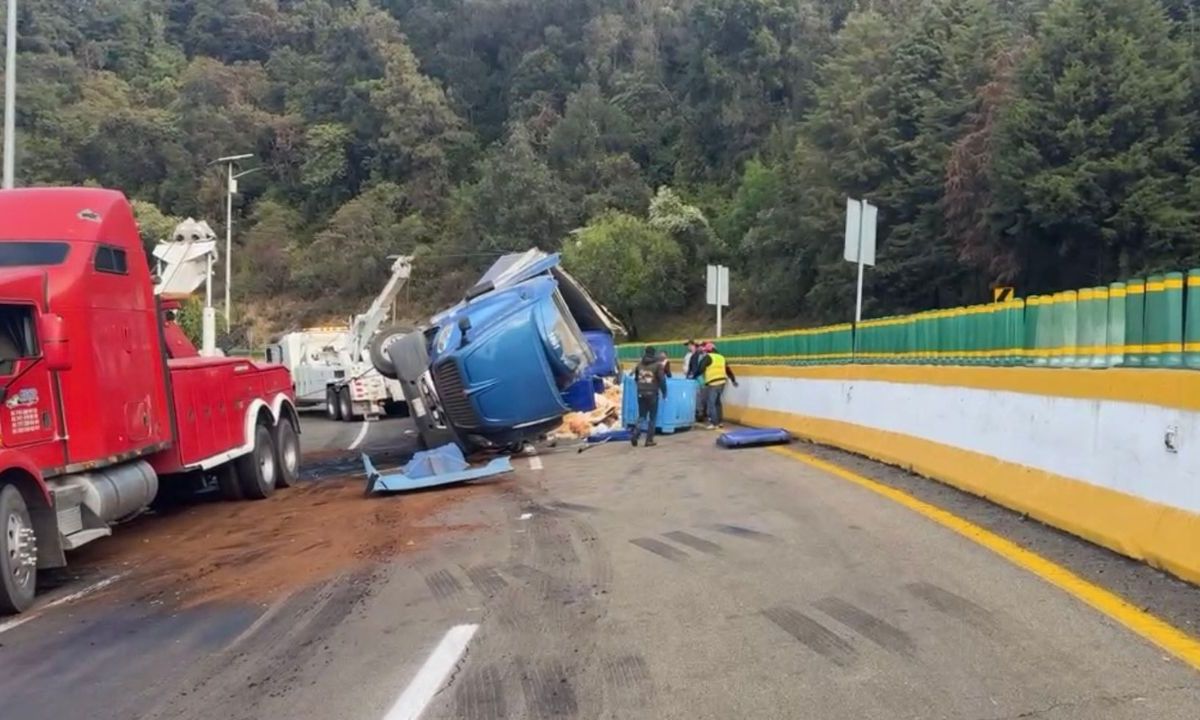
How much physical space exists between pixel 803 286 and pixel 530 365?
42147 mm

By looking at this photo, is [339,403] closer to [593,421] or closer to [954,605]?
[593,421]

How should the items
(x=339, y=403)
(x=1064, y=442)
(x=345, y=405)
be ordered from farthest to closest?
(x=339, y=403) → (x=345, y=405) → (x=1064, y=442)

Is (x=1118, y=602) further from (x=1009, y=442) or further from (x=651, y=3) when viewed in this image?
(x=651, y=3)

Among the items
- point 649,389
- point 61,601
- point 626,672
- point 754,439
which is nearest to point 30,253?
point 61,601

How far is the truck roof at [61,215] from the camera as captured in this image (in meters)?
10.1

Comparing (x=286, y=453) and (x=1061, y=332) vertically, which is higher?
(x=1061, y=332)

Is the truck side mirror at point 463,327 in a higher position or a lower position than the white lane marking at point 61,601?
higher

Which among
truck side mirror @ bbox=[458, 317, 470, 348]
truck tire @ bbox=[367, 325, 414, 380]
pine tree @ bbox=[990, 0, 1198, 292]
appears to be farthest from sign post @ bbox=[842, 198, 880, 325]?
pine tree @ bbox=[990, 0, 1198, 292]

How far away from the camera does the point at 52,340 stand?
30.1ft

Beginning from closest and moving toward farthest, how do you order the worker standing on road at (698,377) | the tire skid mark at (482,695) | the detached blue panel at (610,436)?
the tire skid mark at (482,695) < the detached blue panel at (610,436) < the worker standing on road at (698,377)

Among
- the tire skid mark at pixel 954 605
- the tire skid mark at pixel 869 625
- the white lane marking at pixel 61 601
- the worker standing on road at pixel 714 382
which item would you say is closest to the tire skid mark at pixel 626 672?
the tire skid mark at pixel 869 625

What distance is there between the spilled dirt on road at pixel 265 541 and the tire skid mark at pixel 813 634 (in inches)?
147

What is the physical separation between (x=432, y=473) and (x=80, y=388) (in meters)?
5.63

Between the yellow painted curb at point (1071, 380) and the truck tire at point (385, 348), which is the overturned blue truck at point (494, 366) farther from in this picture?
the yellow painted curb at point (1071, 380)
